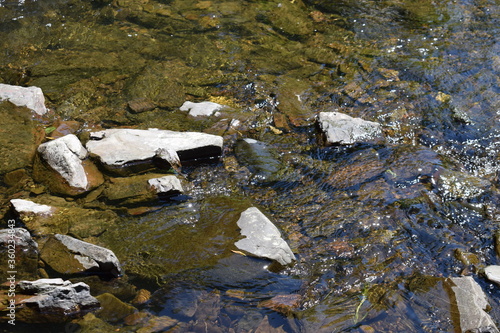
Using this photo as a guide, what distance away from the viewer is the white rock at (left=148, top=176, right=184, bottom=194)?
452cm

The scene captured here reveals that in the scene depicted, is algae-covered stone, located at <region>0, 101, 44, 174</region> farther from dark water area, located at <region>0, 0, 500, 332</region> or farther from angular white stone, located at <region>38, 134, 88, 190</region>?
dark water area, located at <region>0, 0, 500, 332</region>

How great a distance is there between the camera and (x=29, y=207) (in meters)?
4.16

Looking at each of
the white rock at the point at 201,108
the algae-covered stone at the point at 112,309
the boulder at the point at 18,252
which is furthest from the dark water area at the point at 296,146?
the boulder at the point at 18,252

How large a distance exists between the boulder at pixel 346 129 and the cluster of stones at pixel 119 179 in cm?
1

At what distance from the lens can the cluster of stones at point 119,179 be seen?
3301mm

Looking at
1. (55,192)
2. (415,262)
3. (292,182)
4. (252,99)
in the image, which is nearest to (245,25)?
Result: (252,99)

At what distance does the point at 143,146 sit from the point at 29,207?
1.35m

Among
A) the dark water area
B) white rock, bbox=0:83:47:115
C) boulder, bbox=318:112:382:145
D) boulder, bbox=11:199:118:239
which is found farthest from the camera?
white rock, bbox=0:83:47:115

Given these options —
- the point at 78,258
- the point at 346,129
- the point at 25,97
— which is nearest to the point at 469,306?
the point at 346,129

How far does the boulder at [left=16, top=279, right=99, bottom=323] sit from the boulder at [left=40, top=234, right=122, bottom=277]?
323mm

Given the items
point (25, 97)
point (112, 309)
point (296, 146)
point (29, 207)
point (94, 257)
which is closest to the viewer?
point (112, 309)

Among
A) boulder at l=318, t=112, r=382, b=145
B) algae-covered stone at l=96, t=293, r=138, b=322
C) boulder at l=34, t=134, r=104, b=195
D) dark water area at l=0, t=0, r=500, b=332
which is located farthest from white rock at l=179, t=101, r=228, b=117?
algae-covered stone at l=96, t=293, r=138, b=322

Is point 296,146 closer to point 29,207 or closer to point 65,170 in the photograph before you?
point 65,170

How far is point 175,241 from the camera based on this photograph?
13.4ft
